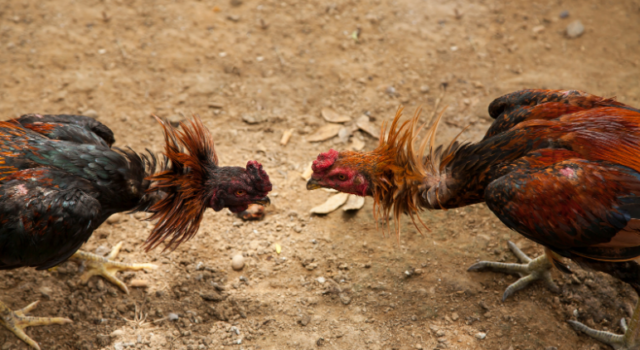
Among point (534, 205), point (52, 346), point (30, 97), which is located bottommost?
point (52, 346)

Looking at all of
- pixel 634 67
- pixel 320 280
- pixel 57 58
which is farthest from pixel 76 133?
pixel 634 67

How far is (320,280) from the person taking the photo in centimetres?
430

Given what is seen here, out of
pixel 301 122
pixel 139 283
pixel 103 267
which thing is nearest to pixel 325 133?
pixel 301 122

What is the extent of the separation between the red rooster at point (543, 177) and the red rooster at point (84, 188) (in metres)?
0.92

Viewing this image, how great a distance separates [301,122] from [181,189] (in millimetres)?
2380

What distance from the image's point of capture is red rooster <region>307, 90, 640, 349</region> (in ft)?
10.3

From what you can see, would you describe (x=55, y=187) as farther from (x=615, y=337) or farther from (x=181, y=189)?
(x=615, y=337)

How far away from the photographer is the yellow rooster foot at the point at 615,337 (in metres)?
3.76

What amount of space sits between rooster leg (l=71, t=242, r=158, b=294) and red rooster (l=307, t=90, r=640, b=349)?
196cm

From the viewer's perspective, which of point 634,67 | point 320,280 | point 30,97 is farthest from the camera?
point 634,67

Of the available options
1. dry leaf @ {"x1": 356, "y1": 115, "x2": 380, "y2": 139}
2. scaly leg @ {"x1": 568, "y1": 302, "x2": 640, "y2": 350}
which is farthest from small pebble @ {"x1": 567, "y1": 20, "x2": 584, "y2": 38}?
scaly leg @ {"x1": 568, "y1": 302, "x2": 640, "y2": 350}

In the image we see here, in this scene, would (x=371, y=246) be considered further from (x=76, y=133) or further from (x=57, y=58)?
(x=57, y=58)

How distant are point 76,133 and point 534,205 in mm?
3603

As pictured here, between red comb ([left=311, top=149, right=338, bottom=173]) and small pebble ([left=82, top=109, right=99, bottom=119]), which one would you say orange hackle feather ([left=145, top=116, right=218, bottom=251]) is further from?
small pebble ([left=82, top=109, right=99, bottom=119])
